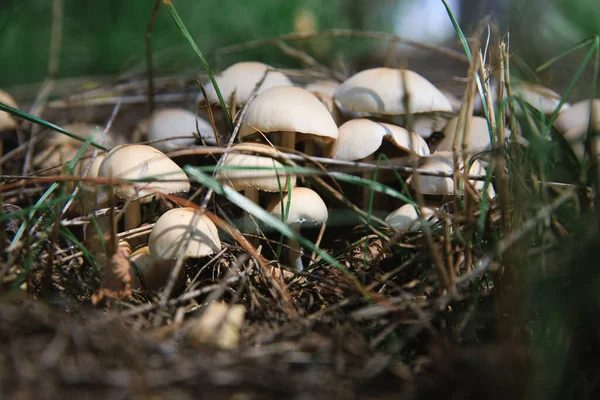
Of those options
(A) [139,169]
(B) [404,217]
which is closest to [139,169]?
(A) [139,169]

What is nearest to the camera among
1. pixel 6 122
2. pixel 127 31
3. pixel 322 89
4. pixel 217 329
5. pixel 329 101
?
pixel 217 329

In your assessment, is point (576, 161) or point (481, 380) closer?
point (481, 380)

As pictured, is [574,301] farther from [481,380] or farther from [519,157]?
[519,157]

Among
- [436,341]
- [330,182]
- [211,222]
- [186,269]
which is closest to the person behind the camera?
[436,341]

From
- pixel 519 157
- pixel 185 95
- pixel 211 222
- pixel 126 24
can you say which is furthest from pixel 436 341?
pixel 126 24

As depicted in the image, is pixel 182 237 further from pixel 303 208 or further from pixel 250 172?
pixel 303 208

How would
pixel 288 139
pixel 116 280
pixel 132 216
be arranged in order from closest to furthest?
1. pixel 116 280
2. pixel 132 216
3. pixel 288 139
